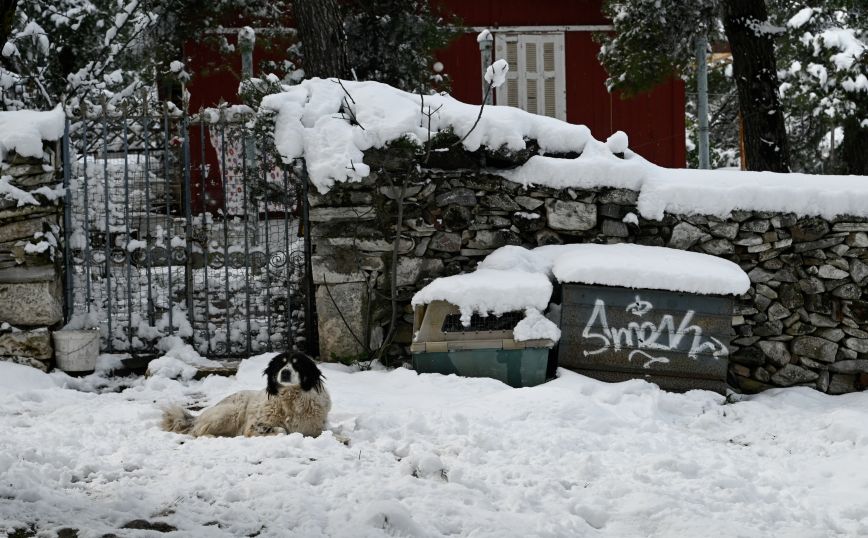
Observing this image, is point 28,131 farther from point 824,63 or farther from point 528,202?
point 824,63

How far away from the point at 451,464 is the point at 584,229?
9.46 ft

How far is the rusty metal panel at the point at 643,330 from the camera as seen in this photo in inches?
256

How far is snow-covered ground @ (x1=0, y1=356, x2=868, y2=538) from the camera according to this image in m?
3.93

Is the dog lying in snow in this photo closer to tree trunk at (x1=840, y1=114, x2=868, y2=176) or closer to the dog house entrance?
the dog house entrance

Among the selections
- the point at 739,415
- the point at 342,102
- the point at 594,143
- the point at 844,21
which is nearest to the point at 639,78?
the point at 844,21

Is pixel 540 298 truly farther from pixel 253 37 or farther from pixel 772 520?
pixel 253 37

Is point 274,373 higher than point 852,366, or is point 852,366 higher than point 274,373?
point 274,373

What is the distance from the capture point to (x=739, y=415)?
6230 mm

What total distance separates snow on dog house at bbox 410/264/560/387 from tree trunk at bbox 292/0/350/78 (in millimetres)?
3530

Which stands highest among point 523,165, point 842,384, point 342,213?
point 523,165

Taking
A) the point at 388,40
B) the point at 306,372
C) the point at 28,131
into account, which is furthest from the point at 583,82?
the point at 306,372

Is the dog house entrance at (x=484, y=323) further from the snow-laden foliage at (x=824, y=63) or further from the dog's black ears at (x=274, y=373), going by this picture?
the snow-laden foliage at (x=824, y=63)

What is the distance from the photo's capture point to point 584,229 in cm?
707

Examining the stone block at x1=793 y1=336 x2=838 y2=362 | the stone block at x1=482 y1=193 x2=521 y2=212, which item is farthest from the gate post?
the stone block at x1=793 y1=336 x2=838 y2=362
